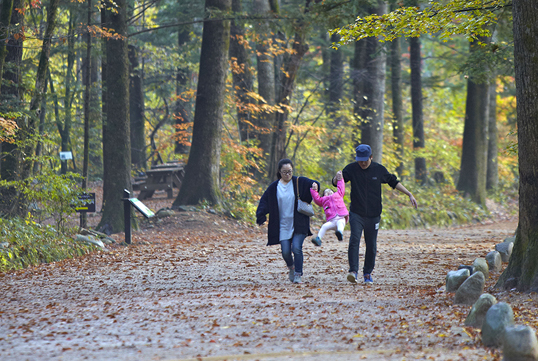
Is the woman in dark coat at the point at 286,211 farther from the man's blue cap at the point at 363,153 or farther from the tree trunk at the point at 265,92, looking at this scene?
the tree trunk at the point at 265,92

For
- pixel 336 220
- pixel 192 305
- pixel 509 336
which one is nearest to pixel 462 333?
pixel 509 336

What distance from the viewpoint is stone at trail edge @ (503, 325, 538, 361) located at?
373 cm

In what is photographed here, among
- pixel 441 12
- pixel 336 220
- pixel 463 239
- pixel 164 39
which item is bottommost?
pixel 463 239

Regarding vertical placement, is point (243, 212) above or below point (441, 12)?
below

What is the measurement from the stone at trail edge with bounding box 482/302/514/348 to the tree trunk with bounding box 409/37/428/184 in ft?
68.3

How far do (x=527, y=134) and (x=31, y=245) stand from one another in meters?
8.44

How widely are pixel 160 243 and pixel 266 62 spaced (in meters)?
9.79

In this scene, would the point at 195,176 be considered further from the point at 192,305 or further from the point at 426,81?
the point at 426,81

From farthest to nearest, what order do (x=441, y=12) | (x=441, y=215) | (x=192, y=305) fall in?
1. (x=441, y=215)
2. (x=441, y=12)
3. (x=192, y=305)

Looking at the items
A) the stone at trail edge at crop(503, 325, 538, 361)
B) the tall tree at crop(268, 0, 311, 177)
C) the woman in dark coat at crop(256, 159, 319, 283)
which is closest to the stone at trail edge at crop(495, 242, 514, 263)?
the woman in dark coat at crop(256, 159, 319, 283)

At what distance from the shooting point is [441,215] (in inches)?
792

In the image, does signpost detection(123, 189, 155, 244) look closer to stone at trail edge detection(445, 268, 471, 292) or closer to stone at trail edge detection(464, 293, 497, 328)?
stone at trail edge detection(445, 268, 471, 292)

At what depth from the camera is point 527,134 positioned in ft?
19.4

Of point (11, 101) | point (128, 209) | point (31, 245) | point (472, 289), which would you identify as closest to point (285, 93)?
point (128, 209)
